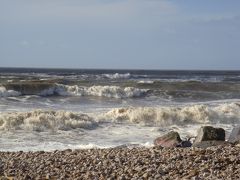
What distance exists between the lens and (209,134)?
10.6 metres

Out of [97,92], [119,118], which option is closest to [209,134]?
[119,118]

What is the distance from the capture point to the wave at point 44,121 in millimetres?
15039

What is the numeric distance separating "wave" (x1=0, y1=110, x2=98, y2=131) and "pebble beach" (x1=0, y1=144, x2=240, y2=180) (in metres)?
5.69

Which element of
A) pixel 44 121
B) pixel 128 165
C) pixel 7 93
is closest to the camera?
pixel 128 165

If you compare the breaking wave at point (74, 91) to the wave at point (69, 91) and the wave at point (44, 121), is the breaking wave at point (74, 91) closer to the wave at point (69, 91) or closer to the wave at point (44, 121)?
the wave at point (69, 91)

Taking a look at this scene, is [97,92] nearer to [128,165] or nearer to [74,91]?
[74,91]

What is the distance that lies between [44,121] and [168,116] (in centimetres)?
474

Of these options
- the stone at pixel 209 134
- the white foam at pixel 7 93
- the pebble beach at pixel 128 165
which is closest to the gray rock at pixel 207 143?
the stone at pixel 209 134

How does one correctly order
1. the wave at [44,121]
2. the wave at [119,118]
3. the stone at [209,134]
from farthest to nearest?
the wave at [119,118] → the wave at [44,121] → the stone at [209,134]

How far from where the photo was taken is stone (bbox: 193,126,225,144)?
1053cm

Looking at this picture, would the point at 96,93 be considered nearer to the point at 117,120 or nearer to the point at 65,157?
the point at 117,120

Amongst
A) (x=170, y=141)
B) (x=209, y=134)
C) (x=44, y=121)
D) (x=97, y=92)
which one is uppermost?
(x=209, y=134)

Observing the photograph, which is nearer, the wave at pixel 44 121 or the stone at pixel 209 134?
the stone at pixel 209 134

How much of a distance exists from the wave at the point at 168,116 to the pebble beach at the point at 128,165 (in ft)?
27.3
